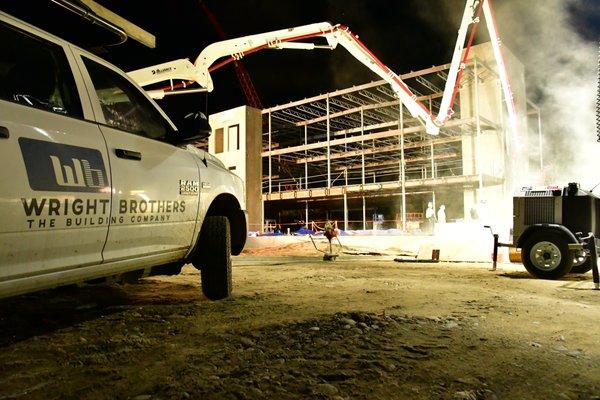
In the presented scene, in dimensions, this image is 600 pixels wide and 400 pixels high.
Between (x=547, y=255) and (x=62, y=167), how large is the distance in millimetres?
7335

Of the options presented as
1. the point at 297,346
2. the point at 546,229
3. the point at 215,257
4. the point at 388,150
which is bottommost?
the point at 297,346

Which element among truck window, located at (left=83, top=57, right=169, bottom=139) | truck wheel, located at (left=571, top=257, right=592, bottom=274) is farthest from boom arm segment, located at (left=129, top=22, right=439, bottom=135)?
truck wheel, located at (left=571, top=257, right=592, bottom=274)

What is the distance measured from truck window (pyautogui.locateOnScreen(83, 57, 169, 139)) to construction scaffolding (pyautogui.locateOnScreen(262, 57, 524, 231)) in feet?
71.5

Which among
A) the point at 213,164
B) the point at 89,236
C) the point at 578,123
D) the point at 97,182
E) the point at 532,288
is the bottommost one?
the point at 532,288

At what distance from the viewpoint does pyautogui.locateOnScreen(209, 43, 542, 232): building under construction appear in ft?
76.4

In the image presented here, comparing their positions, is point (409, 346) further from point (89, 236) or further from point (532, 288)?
point (532, 288)

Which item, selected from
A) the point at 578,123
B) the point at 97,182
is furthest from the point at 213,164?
the point at 578,123

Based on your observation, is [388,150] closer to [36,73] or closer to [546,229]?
[546,229]

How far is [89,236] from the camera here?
247 cm

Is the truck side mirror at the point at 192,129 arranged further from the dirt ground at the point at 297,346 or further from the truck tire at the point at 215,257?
the dirt ground at the point at 297,346

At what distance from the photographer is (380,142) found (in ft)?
108

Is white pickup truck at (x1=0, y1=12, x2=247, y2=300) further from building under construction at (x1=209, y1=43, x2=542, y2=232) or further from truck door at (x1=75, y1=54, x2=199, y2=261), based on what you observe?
building under construction at (x1=209, y1=43, x2=542, y2=232)

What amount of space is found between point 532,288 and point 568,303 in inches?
49.1

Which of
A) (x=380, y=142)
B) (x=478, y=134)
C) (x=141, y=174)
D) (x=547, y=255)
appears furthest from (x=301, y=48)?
(x=380, y=142)
